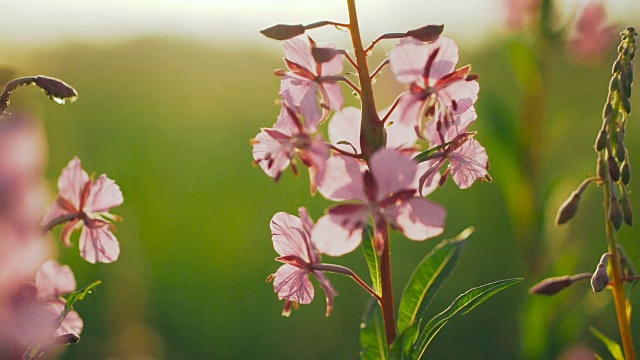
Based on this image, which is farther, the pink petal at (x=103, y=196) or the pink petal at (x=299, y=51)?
the pink petal at (x=103, y=196)

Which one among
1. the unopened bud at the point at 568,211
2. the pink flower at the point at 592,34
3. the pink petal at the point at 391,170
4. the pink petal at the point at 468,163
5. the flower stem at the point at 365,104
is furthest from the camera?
the pink flower at the point at 592,34

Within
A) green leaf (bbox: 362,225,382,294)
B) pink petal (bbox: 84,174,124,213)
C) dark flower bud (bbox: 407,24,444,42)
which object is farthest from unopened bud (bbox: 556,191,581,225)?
pink petal (bbox: 84,174,124,213)

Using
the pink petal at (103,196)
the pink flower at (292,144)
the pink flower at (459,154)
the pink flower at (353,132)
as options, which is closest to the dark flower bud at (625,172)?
the pink flower at (459,154)

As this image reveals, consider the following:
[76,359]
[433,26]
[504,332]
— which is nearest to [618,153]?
[433,26]

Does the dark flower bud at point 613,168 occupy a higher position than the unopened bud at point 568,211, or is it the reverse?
the dark flower bud at point 613,168

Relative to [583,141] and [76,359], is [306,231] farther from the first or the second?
[583,141]

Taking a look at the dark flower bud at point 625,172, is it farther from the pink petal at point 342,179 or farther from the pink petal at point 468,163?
the pink petal at point 342,179
